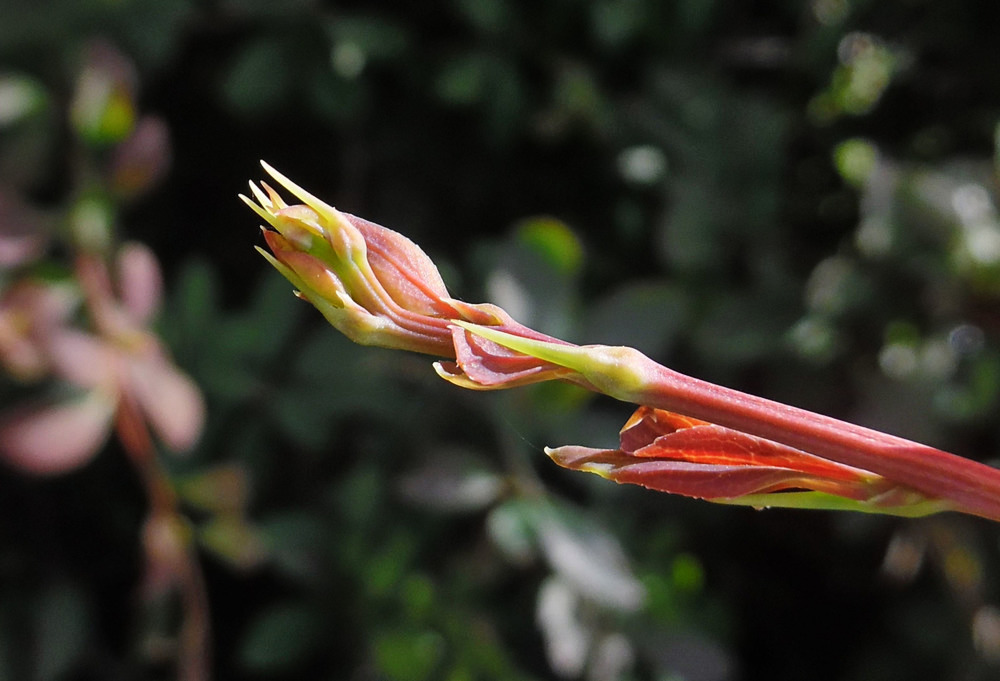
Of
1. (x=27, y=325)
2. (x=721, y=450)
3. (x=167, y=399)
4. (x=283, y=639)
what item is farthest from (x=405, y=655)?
(x=721, y=450)

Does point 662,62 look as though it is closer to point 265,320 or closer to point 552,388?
point 552,388

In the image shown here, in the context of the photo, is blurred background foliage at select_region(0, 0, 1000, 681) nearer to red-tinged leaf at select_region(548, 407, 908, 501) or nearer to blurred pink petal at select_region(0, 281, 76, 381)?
blurred pink petal at select_region(0, 281, 76, 381)

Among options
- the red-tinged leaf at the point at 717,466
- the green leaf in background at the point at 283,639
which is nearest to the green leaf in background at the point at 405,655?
the green leaf in background at the point at 283,639

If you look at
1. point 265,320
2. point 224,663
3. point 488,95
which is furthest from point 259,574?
point 488,95

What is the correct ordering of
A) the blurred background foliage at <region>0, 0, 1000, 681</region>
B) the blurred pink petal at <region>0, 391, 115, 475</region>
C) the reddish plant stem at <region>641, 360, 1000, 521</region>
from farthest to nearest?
1. the blurred background foliage at <region>0, 0, 1000, 681</region>
2. the blurred pink petal at <region>0, 391, 115, 475</region>
3. the reddish plant stem at <region>641, 360, 1000, 521</region>

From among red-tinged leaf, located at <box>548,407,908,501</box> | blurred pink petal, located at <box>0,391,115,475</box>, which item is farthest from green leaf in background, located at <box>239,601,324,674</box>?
red-tinged leaf, located at <box>548,407,908,501</box>

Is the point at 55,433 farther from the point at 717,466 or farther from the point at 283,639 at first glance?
the point at 717,466
